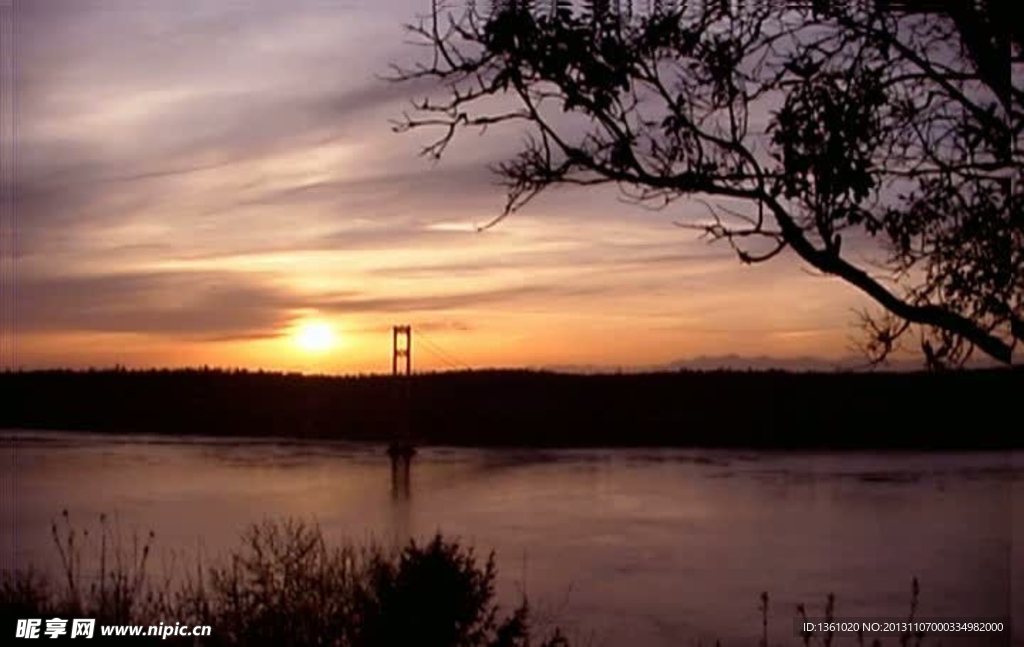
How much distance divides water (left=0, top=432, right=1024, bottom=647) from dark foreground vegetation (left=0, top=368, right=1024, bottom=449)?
46.3ft

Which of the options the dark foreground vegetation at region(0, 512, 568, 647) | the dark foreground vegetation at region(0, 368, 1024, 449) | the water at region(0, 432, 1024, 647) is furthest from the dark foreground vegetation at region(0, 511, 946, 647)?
the dark foreground vegetation at region(0, 368, 1024, 449)

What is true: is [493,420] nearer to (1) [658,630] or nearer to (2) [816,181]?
(1) [658,630]

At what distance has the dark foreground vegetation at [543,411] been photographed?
243 feet

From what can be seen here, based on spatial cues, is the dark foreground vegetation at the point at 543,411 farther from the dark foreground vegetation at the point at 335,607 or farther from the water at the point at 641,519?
the dark foreground vegetation at the point at 335,607

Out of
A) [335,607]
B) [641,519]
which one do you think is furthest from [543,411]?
[335,607]

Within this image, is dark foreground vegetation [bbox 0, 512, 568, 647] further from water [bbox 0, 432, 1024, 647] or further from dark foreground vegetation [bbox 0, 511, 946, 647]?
water [bbox 0, 432, 1024, 647]

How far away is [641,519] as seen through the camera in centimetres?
3459

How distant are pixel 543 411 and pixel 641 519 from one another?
181 ft

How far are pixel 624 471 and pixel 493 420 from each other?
35.9m

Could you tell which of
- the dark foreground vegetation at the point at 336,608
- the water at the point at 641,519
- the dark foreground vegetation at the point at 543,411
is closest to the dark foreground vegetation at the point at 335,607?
the dark foreground vegetation at the point at 336,608

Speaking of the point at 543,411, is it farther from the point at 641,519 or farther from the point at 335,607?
the point at 335,607

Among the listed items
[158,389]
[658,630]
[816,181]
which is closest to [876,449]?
[658,630]

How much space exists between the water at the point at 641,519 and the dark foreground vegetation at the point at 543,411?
46.3 feet

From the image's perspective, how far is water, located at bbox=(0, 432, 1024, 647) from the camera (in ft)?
74.0
